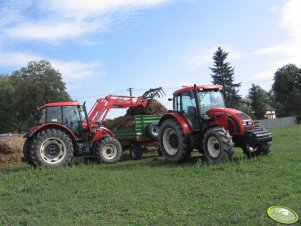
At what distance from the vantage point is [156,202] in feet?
25.1

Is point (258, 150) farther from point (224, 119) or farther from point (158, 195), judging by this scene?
point (158, 195)

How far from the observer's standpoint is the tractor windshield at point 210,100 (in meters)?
13.6

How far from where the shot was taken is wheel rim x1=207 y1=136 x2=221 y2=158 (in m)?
12.5

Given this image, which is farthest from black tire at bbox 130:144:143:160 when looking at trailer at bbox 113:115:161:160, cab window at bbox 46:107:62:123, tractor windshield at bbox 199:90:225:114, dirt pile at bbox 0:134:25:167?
dirt pile at bbox 0:134:25:167

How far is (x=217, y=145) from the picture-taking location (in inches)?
492

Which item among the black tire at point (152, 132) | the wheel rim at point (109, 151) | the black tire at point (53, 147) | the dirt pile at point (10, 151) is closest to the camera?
the black tire at point (53, 147)

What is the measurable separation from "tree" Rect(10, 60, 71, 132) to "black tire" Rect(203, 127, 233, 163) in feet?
161

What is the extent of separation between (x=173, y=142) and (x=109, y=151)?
270 centimetres

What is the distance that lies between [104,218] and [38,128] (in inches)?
325

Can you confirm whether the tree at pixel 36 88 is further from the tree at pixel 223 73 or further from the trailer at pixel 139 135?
the trailer at pixel 139 135

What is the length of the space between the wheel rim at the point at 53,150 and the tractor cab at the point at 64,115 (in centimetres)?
99

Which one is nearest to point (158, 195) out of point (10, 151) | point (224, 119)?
point (224, 119)

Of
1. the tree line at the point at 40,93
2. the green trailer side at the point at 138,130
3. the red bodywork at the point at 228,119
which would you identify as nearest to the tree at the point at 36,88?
the tree line at the point at 40,93

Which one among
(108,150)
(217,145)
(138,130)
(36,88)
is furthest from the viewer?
(36,88)
